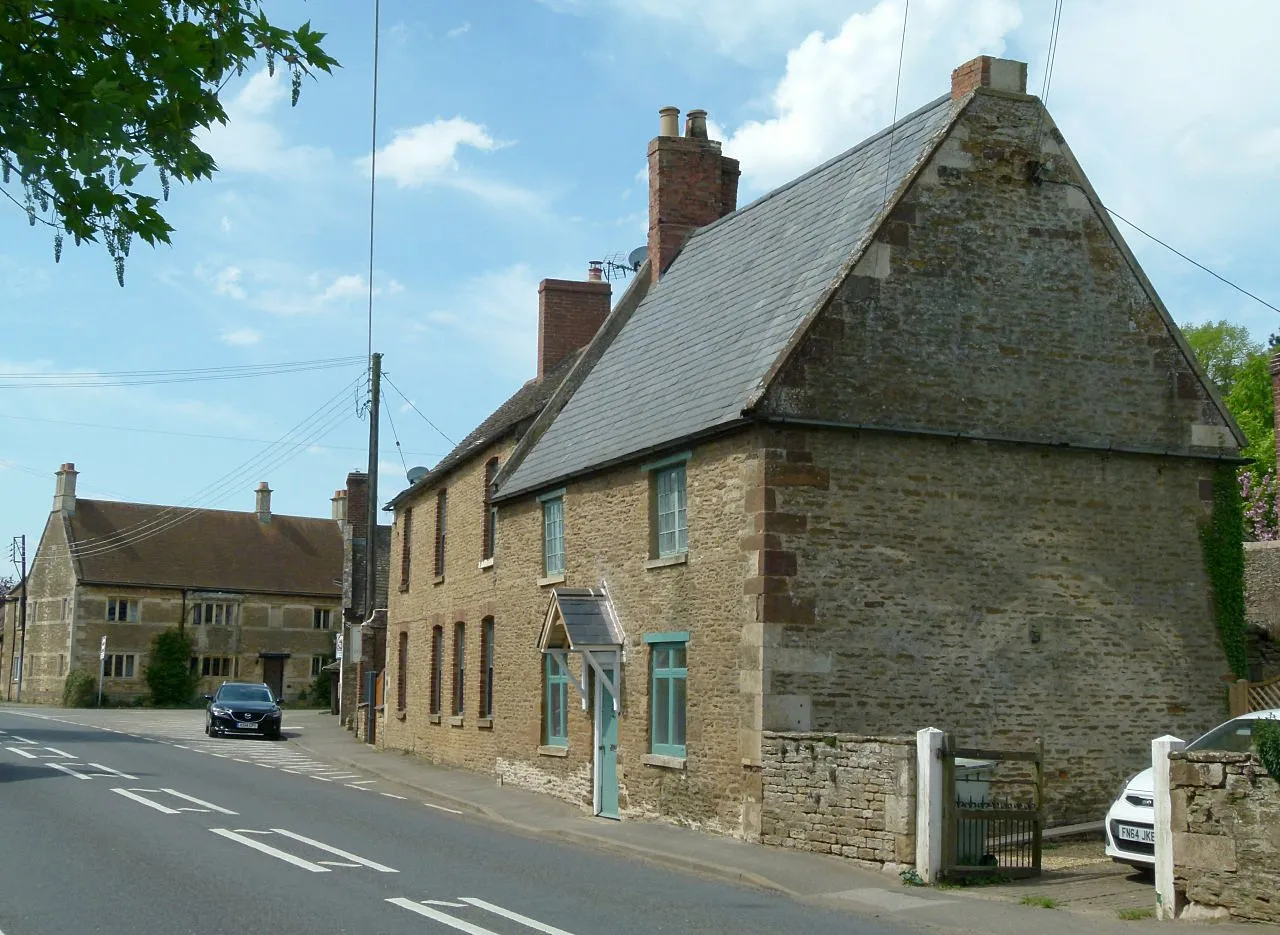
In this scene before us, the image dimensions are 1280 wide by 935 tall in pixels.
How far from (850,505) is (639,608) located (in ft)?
12.5

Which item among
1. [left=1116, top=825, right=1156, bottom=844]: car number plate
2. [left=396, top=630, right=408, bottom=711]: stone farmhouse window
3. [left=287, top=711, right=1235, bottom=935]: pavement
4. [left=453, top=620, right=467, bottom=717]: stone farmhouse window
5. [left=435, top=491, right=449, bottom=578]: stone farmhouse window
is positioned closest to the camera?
[left=287, top=711, right=1235, bottom=935]: pavement

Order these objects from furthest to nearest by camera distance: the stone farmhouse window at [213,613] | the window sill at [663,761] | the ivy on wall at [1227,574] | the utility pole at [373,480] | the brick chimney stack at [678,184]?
the stone farmhouse window at [213,613] → the utility pole at [373,480] → the brick chimney stack at [678,184] → the ivy on wall at [1227,574] → the window sill at [663,761]

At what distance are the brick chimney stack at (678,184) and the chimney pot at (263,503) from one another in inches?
2120

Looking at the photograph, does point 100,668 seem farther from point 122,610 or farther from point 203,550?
point 203,550

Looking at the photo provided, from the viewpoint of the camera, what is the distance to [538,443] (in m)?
24.4

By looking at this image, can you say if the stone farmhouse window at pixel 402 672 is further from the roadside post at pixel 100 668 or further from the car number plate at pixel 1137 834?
the roadside post at pixel 100 668

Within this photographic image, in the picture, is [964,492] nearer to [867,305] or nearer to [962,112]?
[867,305]

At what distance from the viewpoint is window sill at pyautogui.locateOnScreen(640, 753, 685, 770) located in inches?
709

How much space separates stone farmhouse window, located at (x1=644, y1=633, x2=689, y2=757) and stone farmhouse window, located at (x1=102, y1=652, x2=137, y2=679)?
51433 millimetres

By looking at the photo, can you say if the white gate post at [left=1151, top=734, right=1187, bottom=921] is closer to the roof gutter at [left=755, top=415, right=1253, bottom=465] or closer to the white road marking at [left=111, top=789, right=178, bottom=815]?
the roof gutter at [left=755, top=415, right=1253, bottom=465]

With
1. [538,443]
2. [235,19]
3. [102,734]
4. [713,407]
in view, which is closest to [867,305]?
[713,407]

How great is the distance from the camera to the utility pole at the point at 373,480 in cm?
3800

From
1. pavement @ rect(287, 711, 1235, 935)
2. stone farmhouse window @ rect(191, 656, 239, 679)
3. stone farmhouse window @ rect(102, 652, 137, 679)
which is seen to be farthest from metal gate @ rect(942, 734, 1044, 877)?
stone farmhouse window @ rect(191, 656, 239, 679)

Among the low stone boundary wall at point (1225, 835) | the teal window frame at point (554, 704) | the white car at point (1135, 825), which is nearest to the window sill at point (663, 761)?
the teal window frame at point (554, 704)
